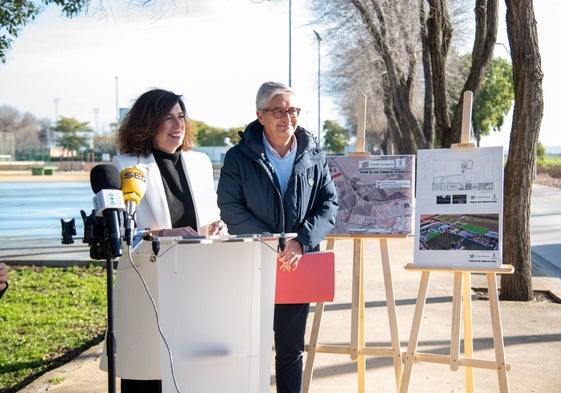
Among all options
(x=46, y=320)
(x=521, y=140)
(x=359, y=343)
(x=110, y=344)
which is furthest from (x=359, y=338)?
(x=521, y=140)

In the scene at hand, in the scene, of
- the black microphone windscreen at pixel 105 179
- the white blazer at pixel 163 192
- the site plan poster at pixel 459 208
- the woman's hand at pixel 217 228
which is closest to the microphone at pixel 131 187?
the black microphone windscreen at pixel 105 179

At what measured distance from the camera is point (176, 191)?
4.21 meters

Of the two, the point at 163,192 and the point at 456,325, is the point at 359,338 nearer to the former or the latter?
the point at 456,325

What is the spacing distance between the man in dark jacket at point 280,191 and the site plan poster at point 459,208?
3.61 feet

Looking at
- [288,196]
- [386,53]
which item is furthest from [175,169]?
[386,53]

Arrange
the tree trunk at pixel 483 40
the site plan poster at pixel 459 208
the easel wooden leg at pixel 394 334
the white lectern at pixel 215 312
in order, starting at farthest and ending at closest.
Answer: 1. the tree trunk at pixel 483 40
2. the easel wooden leg at pixel 394 334
3. the site plan poster at pixel 459 208
4. the white lectern at pixel 215 312

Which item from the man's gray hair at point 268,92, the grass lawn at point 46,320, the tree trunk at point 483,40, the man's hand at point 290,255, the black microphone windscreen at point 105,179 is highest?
the tree trunk at point 483,40

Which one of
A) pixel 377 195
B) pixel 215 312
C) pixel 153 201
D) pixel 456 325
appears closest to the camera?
pixel 215 312

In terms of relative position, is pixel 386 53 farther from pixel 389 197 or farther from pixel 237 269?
pixel 237 269

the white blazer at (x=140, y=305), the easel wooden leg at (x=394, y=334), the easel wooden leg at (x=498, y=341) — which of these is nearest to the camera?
the white blazer at (x=140, y=305)

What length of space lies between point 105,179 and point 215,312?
77 cm

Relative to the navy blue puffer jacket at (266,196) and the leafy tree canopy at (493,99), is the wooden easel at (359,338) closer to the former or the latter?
the navy blue puffer jacket at (266,196)

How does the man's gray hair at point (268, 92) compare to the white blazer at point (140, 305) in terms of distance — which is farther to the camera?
the man's gray hair at point (268, 92)

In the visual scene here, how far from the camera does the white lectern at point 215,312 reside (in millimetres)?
3355
